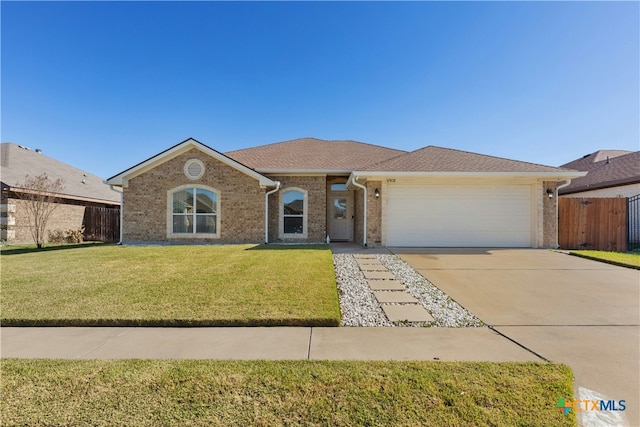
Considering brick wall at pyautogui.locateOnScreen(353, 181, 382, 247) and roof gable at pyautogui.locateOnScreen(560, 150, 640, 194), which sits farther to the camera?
roof gable at pyautogui.locateOnScreen(560, 150, 640, 194)

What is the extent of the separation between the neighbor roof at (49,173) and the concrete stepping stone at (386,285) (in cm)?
1626

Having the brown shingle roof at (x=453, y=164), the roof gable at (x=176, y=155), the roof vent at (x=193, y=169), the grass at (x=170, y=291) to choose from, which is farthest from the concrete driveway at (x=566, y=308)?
the roof vent at (x=193, y=169)

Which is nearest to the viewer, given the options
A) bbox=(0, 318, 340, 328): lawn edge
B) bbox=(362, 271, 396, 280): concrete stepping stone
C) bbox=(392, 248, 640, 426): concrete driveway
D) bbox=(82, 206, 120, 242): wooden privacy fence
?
bbox=(392, 248, 640, 426): concrete driveway

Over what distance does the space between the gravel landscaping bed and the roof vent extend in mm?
7800

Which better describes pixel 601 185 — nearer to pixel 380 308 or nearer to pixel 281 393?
pixel 380 308

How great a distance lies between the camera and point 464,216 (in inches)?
420

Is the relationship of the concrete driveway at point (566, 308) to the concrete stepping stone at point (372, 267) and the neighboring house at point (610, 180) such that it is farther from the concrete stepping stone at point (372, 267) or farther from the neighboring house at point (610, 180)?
the neighboring house at point (610, 180)

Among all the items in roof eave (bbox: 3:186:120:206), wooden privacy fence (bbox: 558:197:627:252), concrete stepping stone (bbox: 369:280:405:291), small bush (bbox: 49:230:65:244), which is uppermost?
roof eave (bbox: 3:186:120:206)

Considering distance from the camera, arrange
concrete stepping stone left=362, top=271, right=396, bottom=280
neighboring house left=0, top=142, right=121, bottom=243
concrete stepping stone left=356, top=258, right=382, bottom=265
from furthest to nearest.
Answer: neighboring house left=0, top=142, right=121, bottom=243
concrete stepping stone left=356, top=258, right=382, bottom=265
concrete stepping stone left=362, top=271, right=396, bottom=280

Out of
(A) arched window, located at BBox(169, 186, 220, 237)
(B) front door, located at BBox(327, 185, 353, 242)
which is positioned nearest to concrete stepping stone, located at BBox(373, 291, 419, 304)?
(B) front door, located at BBox(327, 185, 353, 242)

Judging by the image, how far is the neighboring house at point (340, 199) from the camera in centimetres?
1065

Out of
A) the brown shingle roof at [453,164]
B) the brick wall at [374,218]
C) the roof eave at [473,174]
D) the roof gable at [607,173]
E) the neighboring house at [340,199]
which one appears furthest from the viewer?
the roof gable at [607,173]

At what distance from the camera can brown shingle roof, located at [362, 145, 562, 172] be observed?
10.4m

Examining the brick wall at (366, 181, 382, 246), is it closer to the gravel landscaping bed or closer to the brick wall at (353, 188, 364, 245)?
the brick wall at (353, 188, 364, 245)
